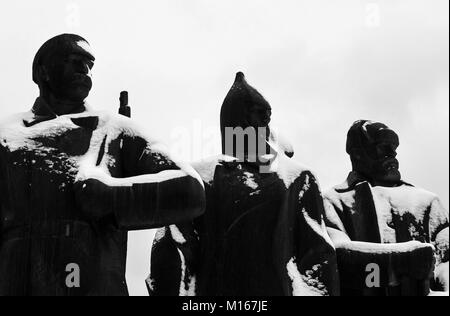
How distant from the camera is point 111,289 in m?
11.0

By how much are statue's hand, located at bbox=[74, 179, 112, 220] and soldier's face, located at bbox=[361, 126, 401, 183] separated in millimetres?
4402

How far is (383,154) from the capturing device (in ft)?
48.1

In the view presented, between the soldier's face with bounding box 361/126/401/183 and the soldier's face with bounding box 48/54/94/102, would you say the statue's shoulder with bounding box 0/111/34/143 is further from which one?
the soldier's face with bounding box 361/126/401/183

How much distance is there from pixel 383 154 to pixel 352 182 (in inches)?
17.2

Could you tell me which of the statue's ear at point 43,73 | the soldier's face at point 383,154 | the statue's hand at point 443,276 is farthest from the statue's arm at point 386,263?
the statue's ear at point 43,73

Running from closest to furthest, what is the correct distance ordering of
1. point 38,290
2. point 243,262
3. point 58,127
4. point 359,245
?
point 38,290
point 58,127
point 243,262
point 359,245

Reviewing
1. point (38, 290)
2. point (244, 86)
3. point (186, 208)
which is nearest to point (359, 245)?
point (244, 86)

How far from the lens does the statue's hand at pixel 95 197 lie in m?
11.0

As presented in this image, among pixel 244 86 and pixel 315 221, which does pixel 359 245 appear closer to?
pixel 315 221

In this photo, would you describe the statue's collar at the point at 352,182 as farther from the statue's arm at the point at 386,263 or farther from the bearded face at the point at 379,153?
the statue's arm at the point at 386,263

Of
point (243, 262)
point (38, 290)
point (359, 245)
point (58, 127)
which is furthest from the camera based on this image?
point (359, 245)

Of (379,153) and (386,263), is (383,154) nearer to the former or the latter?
(379,153)

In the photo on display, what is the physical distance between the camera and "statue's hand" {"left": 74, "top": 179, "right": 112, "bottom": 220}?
35.9 ft
